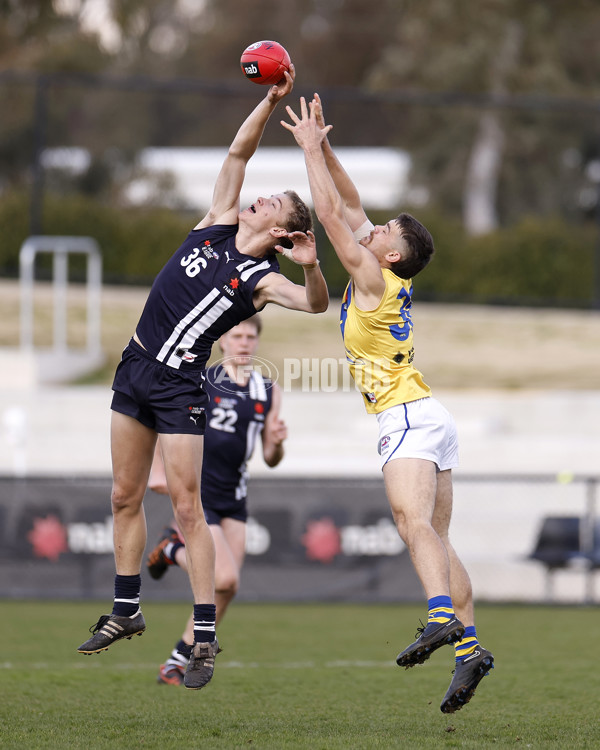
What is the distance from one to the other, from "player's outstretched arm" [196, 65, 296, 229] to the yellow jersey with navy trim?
31.1 inches

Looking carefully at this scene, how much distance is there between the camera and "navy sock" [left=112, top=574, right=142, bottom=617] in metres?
6.02

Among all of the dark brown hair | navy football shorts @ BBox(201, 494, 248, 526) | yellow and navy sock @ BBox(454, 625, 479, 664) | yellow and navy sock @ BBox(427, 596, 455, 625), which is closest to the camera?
yellow and navy sock @ BBox(427, 596, 455, 625)

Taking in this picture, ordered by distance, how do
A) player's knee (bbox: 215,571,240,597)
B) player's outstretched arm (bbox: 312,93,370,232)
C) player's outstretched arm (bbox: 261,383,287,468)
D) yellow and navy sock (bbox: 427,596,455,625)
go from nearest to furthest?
1. yellow and navy sock (bbox: 427,596,455,625)
2. player's outstretched arm (bbox: 312,93,370,232)
3. player's knee (bbox: 215,571,240,597)
4. player's outstretched arm (bbox: 261,383,287,468)

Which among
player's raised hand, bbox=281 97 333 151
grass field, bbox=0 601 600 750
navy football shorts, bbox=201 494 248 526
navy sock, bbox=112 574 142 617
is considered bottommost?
grass field, bbox=0 601 600 750

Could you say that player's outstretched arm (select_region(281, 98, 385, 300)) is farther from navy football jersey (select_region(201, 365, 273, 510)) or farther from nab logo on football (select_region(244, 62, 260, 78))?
navy football jersey (select_region(201, 365, 273, 510))

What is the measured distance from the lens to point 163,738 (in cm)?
533

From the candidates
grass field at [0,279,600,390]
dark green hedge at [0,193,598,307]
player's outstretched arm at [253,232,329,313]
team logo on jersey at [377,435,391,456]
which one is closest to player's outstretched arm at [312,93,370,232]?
player's outstretched arm at [253,232,329,313]


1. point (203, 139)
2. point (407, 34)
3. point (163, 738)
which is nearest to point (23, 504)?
point (163, 738)

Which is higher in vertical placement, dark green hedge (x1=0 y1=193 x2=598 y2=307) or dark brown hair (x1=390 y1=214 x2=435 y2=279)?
dark green hedge (x1=0 y1=193 x2=598 y2=307)

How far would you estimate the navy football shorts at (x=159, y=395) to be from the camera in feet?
19.4

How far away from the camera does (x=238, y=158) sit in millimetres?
6012

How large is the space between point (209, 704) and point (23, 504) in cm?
643

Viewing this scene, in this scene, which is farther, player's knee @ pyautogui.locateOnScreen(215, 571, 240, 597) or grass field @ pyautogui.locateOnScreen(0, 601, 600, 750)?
player's knee @ pyautogui.locateOnScreen(215, 571, 240, 597)

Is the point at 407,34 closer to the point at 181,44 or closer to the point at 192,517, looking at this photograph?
the point at 181,44
